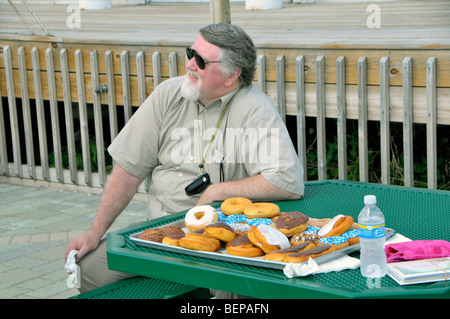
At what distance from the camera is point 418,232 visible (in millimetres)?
2791

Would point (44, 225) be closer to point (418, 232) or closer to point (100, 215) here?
point (100, 215)

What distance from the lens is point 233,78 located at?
3615 mm

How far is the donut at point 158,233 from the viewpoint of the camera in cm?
274

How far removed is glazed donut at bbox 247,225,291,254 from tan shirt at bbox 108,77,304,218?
35.2 inches

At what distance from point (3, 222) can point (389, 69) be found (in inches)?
131

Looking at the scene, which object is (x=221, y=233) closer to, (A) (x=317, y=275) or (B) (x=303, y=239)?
(B) (x=303, y=239)

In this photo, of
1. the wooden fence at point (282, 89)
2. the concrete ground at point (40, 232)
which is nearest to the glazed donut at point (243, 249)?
the concrete ground at point (40, 232)

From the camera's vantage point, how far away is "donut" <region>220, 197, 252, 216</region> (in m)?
3.02

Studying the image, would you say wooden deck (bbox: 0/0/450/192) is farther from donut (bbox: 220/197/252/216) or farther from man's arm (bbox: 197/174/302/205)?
donut (bbox: 220/197/252/216)

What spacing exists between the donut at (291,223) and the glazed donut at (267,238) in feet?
0.21

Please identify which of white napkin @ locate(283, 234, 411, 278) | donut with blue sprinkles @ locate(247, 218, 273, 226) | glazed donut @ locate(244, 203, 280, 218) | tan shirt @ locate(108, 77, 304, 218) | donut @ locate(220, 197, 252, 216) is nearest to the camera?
white napkin @ locate(283, 234, 411, 278)

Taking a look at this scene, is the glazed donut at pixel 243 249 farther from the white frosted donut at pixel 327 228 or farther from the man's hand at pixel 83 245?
the man's hand at pixel 83 245

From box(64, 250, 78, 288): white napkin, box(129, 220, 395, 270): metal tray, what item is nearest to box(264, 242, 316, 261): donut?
box(129, 220, 395, 270): metal tray

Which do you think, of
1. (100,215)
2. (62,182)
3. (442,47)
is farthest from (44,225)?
(442,47)
